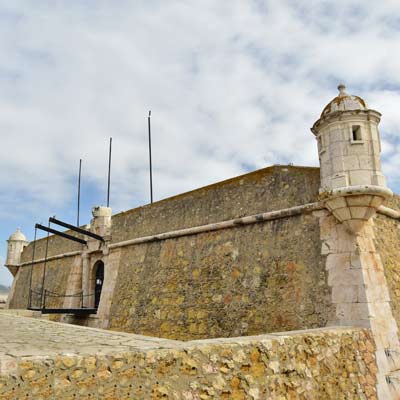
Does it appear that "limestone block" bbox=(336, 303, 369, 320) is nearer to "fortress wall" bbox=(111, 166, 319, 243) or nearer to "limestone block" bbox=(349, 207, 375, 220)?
"limestone block" bbox=(349, 207, 375, 220)

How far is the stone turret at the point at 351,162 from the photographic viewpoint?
18.4 feet

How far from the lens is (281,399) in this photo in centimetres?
355

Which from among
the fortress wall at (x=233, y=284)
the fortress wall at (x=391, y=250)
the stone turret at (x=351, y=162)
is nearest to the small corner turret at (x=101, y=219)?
the fortress wall at (x=233, y=284)

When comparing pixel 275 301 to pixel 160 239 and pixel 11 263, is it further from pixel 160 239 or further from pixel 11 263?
pixel 11 263

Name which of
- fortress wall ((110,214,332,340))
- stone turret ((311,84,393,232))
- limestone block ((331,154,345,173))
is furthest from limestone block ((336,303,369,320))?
limestone block ((331,154,345,173))

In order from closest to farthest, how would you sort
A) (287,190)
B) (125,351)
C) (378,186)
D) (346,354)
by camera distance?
(125,351) → (346,354) → (378,186) → (287,190)

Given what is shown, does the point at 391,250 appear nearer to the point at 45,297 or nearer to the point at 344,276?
the point at 344,276

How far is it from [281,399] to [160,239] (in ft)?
19.9

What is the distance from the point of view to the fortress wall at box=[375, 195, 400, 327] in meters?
6.05

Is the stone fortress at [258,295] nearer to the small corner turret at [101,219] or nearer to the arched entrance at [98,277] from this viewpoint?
the small corner turret at [101,219]

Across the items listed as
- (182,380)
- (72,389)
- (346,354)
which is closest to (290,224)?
(346,354)

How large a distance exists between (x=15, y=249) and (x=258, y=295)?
16.1 metres

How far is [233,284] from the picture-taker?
23.1 feet

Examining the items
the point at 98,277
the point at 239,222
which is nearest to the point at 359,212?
the point at 239,222
